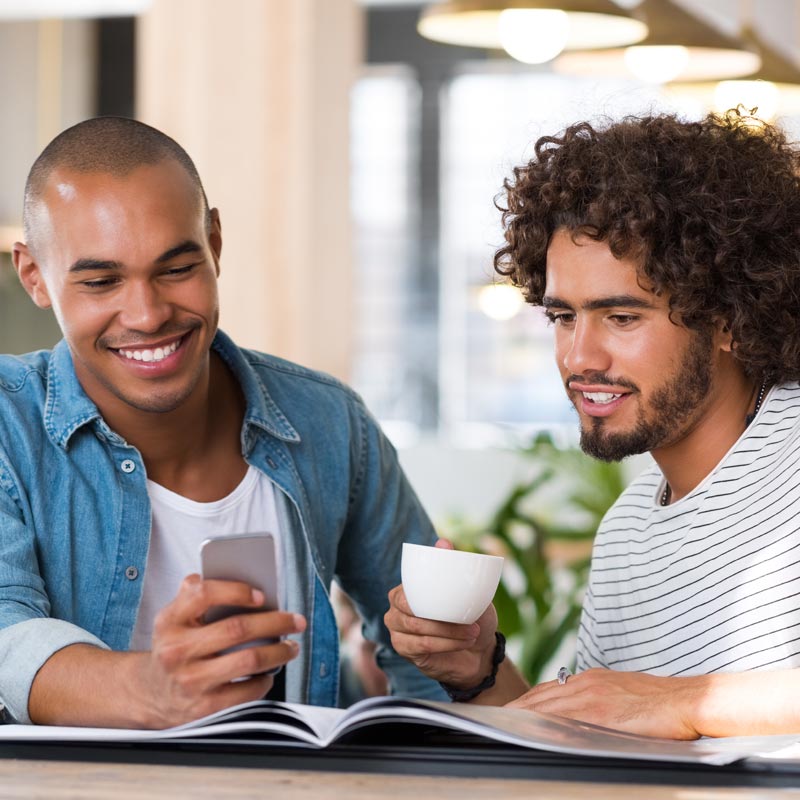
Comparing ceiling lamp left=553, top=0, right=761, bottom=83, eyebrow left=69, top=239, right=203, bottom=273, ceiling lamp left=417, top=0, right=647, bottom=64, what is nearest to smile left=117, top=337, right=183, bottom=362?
eyebrow left=69, top=239, right=203, bottom=273

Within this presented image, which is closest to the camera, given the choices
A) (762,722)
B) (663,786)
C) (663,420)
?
(663,786)

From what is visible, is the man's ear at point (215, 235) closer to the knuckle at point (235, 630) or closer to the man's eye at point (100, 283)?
the man's eye at point (100, 283)

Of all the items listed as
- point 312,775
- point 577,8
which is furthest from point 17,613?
point 577,8

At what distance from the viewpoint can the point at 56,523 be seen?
143 centimetres

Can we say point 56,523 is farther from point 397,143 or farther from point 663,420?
point 397,143

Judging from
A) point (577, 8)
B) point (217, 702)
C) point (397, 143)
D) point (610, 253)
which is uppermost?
point (397, 143)

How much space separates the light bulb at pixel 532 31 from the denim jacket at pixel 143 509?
1.01 meters

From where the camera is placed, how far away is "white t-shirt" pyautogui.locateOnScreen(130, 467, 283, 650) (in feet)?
4.84

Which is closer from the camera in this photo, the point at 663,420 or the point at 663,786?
the point at 663,786

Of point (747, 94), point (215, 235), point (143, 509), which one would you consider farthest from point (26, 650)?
point (747, 94)

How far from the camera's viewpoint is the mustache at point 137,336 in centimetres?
143

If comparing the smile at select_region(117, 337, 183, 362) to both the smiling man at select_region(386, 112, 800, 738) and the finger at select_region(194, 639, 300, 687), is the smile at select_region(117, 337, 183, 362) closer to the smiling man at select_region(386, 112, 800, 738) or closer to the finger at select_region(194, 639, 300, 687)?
the smiling man at select_region(386, 112, 800, 738)

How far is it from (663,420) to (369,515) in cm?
43

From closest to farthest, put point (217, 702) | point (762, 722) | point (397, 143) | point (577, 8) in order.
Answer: point (217, 702), point (762, 722), point (577, 8), point (397, 143)
